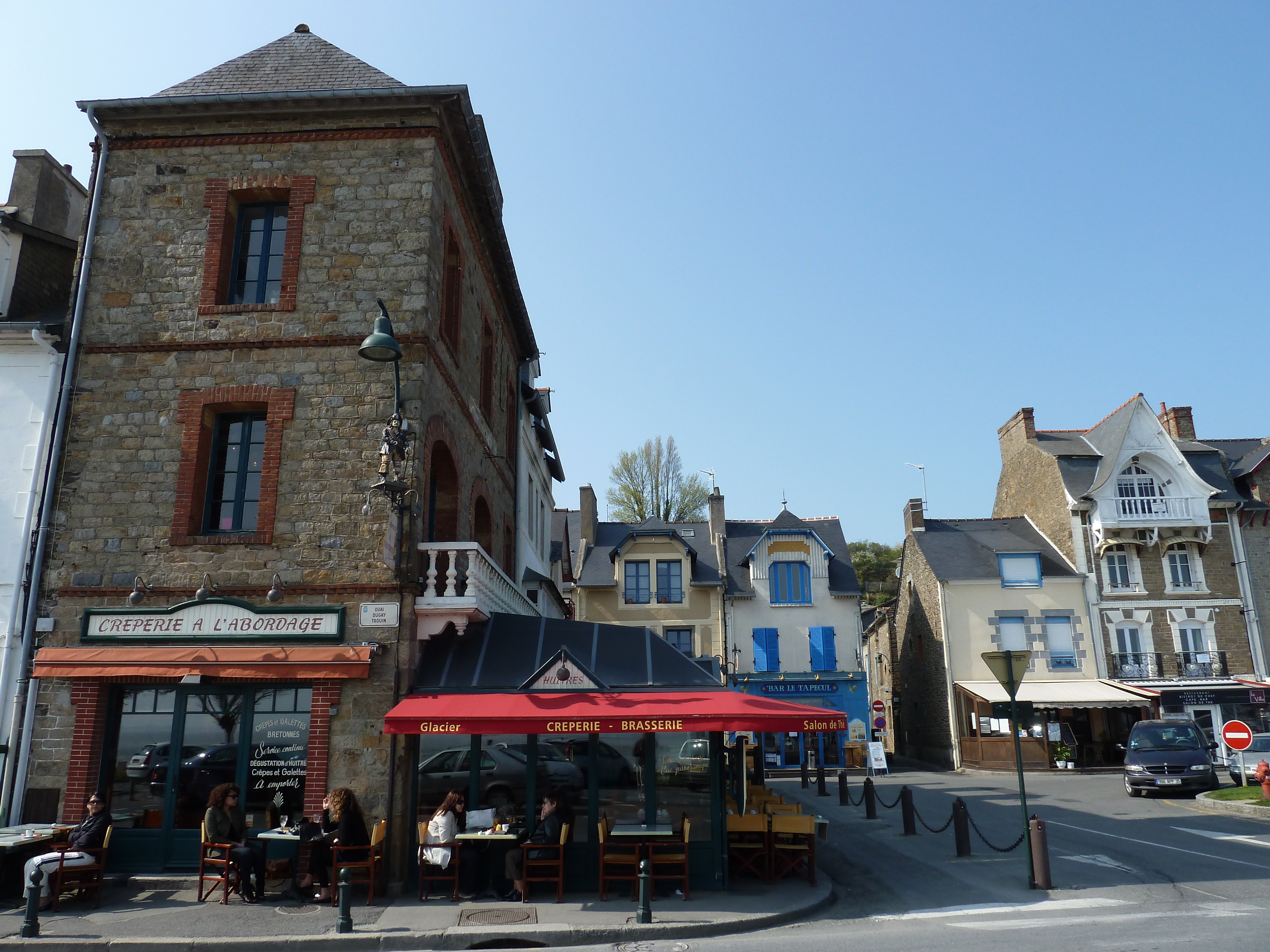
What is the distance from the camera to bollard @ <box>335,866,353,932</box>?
810 cm

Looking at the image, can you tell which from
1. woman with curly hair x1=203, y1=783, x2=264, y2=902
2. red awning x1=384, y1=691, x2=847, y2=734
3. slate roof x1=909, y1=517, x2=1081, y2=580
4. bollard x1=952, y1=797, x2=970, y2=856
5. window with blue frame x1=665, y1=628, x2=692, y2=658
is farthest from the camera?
window with blue frame x1=665, y1=628, x2=692, y2=658

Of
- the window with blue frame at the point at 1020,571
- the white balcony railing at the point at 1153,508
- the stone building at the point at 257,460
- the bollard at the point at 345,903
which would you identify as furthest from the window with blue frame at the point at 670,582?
the bollard at the point at 345,903

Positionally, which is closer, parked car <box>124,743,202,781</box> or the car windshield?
parked car <box>124,743,202,781</box>

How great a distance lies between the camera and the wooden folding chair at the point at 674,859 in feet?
31.5

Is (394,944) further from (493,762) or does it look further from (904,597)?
(904,597)

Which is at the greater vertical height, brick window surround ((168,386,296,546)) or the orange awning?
brick window surround ((168,386,296,546))

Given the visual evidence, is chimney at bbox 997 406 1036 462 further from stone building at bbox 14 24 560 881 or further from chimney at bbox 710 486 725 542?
stone building at bbox 14 24 560 881

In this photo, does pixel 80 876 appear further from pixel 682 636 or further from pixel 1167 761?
pixel 682 636

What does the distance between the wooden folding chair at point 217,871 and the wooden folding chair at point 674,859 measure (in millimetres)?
4454

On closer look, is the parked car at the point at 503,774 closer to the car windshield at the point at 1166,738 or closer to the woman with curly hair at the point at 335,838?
the woman with curly hair at the point at 335,838

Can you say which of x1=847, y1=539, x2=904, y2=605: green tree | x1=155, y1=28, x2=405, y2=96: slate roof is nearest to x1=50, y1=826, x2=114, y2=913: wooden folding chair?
x1=155, y1=28, x2=405, y2=96: slate roof

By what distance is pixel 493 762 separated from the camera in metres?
10.5

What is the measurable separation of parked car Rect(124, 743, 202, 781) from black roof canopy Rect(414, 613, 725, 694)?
106 inches

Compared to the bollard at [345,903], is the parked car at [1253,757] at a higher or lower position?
higher
